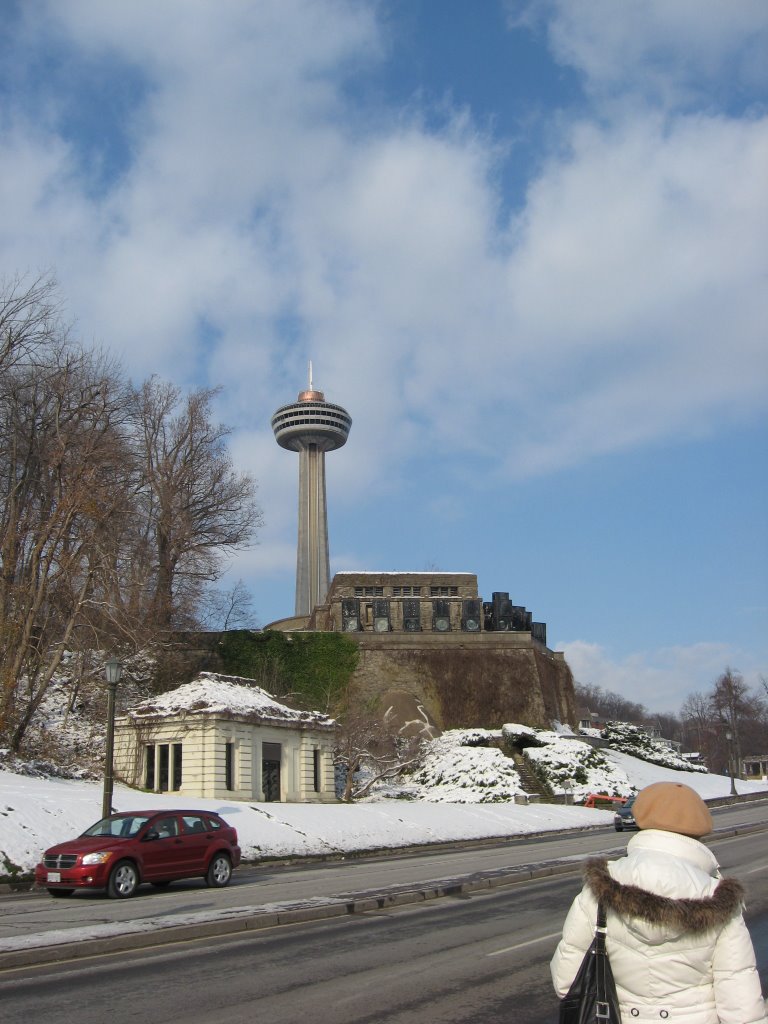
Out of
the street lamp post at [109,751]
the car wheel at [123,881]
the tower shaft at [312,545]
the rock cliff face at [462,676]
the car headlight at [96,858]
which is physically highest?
the tower shaft at [312,545]

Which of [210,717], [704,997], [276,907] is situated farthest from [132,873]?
[210,717]

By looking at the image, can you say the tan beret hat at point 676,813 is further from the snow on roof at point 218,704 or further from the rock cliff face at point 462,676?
the rock cliff face at point 462,676

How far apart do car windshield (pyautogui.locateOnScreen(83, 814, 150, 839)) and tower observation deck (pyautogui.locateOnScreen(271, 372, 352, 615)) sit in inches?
3386

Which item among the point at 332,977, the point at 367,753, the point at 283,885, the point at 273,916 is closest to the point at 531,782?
the point at 367,753

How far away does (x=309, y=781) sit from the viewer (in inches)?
1563

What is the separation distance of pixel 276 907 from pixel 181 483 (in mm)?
40044

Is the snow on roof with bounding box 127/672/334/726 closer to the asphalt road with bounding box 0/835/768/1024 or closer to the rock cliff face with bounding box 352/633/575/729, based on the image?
the rock cliff face with bounding box 352/633/575/729

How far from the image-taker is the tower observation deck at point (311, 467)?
105500 millimetres

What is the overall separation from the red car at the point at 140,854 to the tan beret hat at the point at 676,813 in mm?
15024

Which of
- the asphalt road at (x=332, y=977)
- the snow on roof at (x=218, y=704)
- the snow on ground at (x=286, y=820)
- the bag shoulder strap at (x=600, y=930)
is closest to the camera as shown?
the bag shoulder strap at (x=600, y=930)

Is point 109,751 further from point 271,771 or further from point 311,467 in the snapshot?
point 311,467

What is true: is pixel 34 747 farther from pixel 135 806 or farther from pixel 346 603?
pixel 346 603

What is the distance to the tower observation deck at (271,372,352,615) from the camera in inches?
4154

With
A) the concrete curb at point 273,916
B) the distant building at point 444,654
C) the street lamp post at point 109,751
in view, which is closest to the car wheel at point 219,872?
the street lamp post at point 109,751
